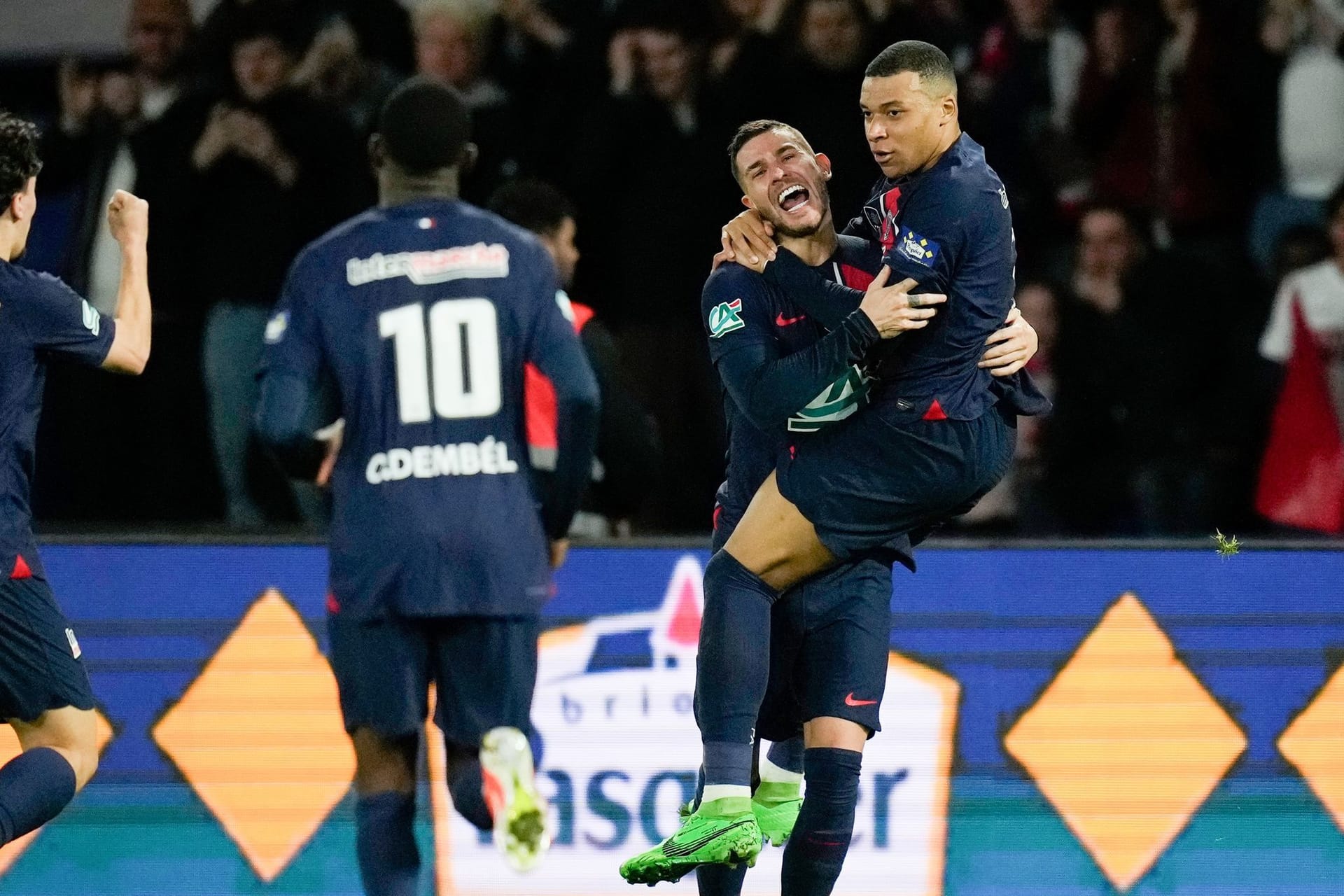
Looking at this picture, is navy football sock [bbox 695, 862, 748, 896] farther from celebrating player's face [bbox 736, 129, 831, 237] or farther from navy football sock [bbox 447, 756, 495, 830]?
celebrating player's face [bbox 736, 129, 831, 237]

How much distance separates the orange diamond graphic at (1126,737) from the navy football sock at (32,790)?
279cm

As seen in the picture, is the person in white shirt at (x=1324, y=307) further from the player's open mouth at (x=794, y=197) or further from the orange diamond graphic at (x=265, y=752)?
the orange diamond graphic at (x=265, y=752)

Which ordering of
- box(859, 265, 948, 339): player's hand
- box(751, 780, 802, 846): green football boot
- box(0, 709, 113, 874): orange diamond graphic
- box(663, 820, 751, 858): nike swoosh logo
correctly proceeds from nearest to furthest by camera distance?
box(859, 265, 948, 339): player's hand
box(663, 820, 751, 858): nike swoosh logo
box(751, 780, 802, 846): green football boot
box(0, 709, 113, 874): orange diamond graphic

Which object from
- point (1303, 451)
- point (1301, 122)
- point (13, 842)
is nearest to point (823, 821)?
point (13, 842)

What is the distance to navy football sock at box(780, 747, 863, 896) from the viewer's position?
4676 millimetres

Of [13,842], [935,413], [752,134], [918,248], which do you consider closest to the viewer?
[918,248]

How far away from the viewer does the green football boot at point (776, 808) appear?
504 centimetres

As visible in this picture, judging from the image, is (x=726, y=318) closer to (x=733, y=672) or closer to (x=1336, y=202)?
(x=733, y=672)

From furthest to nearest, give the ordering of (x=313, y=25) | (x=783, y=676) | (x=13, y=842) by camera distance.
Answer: (x=313, y=25)
(x=13, y=842)
(x=783, y=676)

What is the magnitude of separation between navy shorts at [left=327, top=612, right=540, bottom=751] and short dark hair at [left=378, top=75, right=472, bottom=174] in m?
1.00

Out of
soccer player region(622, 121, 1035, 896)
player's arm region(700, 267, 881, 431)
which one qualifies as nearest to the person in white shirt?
soccer player region(622, 121, 1035, 896)

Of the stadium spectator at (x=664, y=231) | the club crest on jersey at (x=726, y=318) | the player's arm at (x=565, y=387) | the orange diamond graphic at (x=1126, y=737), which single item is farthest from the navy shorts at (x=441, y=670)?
the stadium spectator at (x=664, y=231)

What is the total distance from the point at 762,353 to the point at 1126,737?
211 centimetres

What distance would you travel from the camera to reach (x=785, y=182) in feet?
15.6
